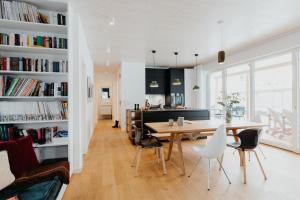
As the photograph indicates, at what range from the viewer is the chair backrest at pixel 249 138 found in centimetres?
257

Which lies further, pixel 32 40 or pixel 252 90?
pixel 252 90

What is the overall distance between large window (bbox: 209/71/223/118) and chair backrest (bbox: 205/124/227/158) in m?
4.54

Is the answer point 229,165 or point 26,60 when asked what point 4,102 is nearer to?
point 26,60

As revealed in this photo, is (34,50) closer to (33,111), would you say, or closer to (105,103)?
(33,111)

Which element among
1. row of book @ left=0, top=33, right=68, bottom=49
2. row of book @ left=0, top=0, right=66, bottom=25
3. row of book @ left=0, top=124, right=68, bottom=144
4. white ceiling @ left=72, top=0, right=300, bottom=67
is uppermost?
white ceiling @ left=72, top=0, right=300, bottom=67

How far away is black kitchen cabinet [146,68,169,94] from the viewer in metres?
7.39

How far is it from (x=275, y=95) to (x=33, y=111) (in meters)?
5.55

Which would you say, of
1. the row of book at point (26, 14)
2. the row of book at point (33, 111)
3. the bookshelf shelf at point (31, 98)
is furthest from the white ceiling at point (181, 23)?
the row of book at point (33, 111)

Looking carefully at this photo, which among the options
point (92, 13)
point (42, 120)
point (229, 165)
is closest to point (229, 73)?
point (229, 165)

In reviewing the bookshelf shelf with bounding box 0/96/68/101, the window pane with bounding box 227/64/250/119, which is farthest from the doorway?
the bookshelf shelf with bounding box 0/96/68/101

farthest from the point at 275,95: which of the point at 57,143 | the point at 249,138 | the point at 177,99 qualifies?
the point at 57,143

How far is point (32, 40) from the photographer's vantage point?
250 cm

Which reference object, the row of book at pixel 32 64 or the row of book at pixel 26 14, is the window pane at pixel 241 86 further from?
the row of book at pixel 26 14

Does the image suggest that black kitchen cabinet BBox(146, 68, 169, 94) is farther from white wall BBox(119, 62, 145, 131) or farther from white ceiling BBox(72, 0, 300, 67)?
white ceiling BBox(72, 0, 300, 67)
